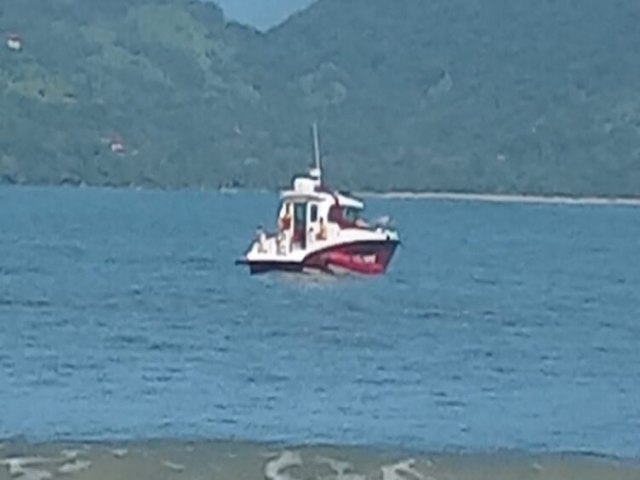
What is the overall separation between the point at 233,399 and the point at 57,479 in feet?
41.5

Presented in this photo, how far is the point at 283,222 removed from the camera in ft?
212

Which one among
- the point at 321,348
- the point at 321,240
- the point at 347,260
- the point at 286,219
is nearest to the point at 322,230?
the point at 321,240

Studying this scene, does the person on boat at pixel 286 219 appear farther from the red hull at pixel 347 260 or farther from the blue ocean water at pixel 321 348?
the blue ocean water at pixel 321 348

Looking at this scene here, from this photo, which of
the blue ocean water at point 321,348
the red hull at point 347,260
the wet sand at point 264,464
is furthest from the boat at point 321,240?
the wet sand at point 264,464

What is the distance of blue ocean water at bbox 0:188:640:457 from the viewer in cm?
2906

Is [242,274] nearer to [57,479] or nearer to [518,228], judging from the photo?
[57,479]

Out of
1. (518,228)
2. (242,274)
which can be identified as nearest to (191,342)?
(242,274)

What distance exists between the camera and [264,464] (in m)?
20.8

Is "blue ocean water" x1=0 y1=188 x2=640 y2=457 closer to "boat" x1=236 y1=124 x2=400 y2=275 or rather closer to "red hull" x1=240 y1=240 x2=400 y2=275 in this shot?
"red hull" x1=240 y1=240 x2=400 y2=275

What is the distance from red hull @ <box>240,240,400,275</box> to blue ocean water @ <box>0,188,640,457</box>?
521mm

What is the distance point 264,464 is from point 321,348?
72.5 ft

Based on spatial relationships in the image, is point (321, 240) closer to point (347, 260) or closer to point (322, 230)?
point (322, 230)

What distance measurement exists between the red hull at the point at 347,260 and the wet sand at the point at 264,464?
39.7 m

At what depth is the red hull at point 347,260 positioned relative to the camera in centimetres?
6306
